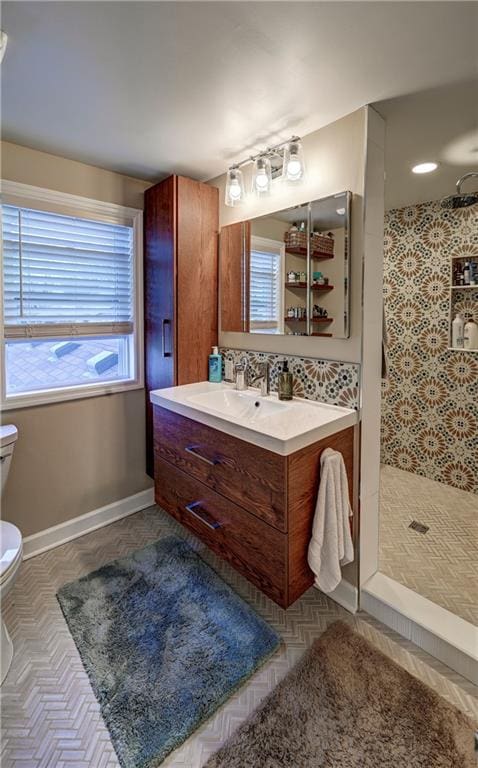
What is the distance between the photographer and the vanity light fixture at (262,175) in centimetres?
190

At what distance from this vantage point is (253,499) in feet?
4.99

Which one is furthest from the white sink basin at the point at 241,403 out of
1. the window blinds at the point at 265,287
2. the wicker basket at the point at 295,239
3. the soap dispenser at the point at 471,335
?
the soap dispenser at the point at 471,335

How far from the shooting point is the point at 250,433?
1.49 metres

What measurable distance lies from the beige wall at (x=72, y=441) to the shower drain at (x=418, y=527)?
1.84 metres

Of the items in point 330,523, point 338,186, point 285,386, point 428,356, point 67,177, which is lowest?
point 330,523

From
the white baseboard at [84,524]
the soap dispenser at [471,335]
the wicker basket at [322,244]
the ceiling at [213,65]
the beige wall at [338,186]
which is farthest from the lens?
the soap dispenser at [471,335]

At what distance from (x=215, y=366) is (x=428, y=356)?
5.85ft

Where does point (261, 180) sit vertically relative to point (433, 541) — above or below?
above

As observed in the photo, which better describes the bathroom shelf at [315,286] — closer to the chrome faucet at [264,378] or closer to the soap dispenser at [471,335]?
the chrome faucet at [264,378]

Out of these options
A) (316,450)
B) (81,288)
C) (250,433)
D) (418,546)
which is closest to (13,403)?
(81,288)

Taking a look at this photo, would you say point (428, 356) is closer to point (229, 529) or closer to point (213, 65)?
point (229, 529)

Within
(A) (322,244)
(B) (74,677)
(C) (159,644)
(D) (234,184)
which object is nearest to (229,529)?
(C) (159,644)

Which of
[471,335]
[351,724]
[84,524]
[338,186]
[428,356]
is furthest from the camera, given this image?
[428,356]

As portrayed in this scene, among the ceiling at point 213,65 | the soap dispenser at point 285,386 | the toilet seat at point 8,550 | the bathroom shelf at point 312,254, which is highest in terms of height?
the ceiling at point 213,65
